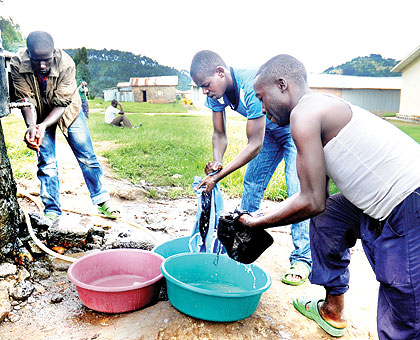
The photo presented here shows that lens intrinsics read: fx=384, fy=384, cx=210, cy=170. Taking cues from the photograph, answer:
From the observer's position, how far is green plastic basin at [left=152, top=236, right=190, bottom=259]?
2.85 m

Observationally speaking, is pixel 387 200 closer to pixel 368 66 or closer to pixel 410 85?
pixel 410 85

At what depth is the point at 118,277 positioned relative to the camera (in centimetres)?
270

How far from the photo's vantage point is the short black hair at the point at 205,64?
8.38ft

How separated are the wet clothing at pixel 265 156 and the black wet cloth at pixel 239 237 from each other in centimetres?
78

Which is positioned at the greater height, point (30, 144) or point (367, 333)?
point (30, 144)

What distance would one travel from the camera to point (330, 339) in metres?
2.10

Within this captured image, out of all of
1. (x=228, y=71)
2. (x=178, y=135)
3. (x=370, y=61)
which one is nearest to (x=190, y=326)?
(x=228, y=71)

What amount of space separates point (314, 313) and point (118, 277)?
1.34m

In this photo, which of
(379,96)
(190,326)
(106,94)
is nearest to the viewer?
(190,326)

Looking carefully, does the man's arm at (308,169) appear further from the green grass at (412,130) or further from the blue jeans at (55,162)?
the green grass at (412,130)

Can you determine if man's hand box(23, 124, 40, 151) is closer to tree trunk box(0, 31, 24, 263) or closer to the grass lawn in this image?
tree trunk box(0, 31, 24, 263)

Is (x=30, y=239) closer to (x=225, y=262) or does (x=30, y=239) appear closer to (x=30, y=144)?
(x=30, y=144)

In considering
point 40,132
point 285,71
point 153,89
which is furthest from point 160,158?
point 153,89

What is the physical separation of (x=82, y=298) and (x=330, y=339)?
56.0 inches
